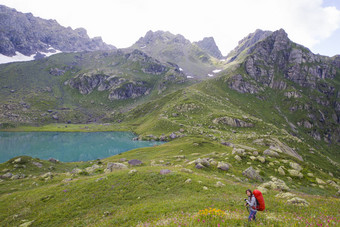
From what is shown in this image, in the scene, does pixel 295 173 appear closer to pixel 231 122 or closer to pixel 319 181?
pixel 319 181

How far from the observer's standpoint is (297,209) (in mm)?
14773

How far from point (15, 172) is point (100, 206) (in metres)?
41.6

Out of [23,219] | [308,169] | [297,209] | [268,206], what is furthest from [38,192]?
[308,169]

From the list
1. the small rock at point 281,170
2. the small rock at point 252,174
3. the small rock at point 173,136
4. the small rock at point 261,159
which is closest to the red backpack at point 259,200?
the small rock at point 252,174

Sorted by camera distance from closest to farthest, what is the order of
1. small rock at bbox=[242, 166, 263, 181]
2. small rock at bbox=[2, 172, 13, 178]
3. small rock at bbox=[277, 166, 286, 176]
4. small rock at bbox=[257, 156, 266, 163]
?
small rock at bbox=[242, 166, 263, 181] < small rock at bbox=[277, 166, 286, 176] < small rock at bbox=[257, 156, 266, 163] < small rock at bbox=[2, 172, 13, 178]

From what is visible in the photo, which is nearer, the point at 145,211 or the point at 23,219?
the point at 145,211

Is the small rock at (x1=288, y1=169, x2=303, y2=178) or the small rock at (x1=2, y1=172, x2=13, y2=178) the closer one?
the small rock at (x1=288, y1=169, x2=303, y2=178)

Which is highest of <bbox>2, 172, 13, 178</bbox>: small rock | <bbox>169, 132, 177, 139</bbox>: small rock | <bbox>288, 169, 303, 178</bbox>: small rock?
<bbox>288, 169, 303, 178</bbox>: small rock

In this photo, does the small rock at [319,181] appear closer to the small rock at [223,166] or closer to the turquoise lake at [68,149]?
the small rock at [223,166]

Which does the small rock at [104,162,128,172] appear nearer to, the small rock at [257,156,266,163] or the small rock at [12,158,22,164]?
the small rock at [12,158,22,164]

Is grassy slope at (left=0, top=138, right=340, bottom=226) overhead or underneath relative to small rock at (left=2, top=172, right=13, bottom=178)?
overhead

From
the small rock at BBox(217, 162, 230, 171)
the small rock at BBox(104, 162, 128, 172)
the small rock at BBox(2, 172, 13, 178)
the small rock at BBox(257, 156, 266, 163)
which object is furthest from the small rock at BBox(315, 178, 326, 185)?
the small rock at BBox(2, 172, 13, 178)

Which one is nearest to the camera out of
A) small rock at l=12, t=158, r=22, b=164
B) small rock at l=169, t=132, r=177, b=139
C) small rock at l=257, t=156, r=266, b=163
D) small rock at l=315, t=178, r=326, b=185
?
small rock at l=315, t=178, r=326, b=185

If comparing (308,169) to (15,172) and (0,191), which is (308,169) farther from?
(15,172)
